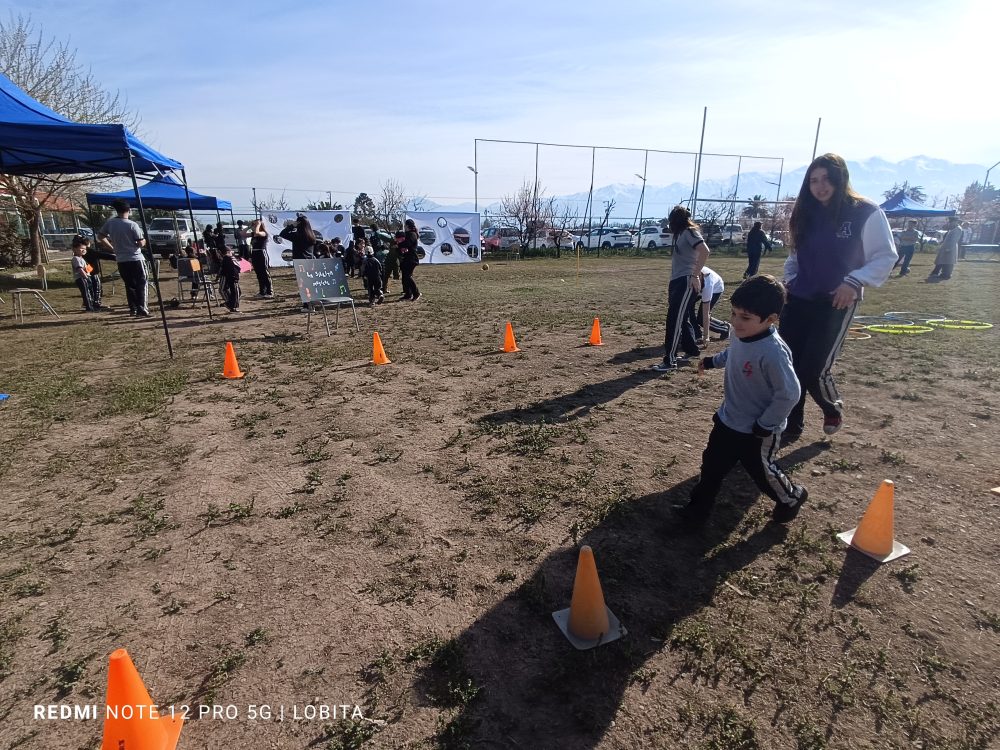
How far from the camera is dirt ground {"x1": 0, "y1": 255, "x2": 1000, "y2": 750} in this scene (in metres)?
2.00

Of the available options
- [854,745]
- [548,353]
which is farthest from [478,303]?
[854,745]

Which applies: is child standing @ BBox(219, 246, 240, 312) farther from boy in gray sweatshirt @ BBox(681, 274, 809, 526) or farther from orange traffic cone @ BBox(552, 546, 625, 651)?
orange traffic cone @ BBox(552, 546, 625, 651)

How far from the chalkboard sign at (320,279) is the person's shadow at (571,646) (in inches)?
284

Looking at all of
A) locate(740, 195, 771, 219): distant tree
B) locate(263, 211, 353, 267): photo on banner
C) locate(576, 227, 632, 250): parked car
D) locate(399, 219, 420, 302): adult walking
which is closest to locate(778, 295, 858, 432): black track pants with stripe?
locate(399, 219, 420, 302): adult walking

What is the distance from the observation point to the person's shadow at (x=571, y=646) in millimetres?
1954

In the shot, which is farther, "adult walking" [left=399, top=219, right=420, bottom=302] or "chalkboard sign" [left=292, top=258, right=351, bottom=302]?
"adult walking" [left=399, top=219, right=420, bottom=302]

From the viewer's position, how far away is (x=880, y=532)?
9.28 ft

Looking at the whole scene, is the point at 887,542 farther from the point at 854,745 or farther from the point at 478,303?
the point at 478,303

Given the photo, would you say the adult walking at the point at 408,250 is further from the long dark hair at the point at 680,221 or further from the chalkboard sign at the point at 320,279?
the long dark hair at the point at 680,221

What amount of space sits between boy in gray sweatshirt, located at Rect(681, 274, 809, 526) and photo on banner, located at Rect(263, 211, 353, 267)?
836 inches

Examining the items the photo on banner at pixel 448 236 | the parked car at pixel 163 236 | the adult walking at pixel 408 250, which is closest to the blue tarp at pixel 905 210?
the photo on banner at pixel 448 236

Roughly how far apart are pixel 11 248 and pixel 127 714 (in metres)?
27.8

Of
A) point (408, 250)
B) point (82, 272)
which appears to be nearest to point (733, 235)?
point (408, 250)

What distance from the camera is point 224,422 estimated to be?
5.00 metres
